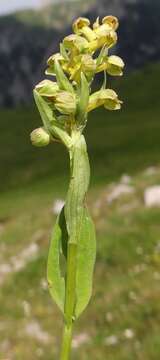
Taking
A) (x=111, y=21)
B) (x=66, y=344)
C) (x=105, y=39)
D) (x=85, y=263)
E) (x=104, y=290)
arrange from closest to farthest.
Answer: (x=66, y=344)
(x=85, y=263)
(x=105, y=39)
(x=111, y=21)
(x=104, y=290)

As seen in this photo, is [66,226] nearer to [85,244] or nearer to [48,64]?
[85,244]

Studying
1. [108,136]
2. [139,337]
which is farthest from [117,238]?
[108,136]

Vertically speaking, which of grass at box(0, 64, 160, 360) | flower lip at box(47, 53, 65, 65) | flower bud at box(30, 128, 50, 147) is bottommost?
grass at box(0, 64, 160, 360)

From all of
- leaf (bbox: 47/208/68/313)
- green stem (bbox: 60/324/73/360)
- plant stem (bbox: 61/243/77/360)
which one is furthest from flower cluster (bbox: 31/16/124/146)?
green stem (bbox: 60/324/73/360)

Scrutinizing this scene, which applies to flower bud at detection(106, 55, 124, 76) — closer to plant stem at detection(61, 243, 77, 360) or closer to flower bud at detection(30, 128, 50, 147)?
flower bud at detection(30, 128, 50, 147)

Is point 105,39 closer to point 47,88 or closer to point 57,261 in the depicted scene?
→ point 47,88

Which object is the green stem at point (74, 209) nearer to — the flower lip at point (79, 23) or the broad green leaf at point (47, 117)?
the broad green leaf at point (47, 117)

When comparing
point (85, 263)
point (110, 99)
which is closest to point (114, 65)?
point (110, 99)
